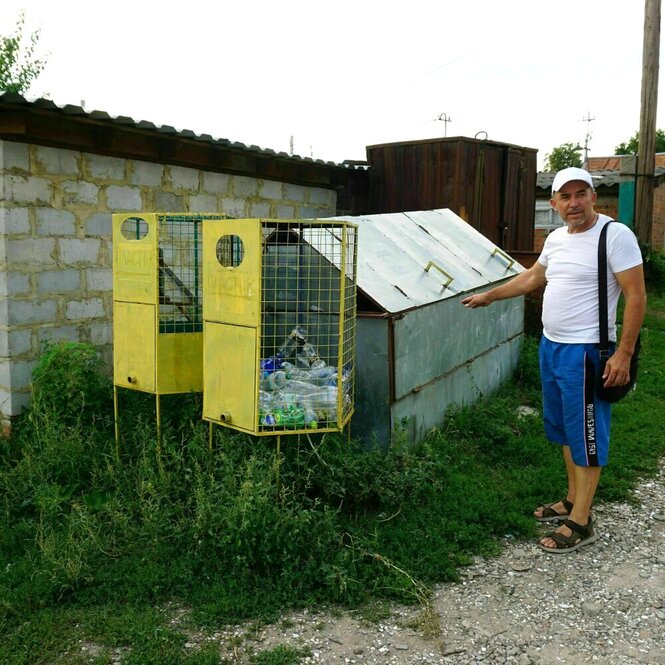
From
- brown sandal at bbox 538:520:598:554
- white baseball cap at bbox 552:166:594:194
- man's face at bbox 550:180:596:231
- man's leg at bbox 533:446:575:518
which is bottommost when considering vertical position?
brown sandal at bbox 538:520:598:554

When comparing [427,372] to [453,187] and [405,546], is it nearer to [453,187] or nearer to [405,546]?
[405,546]

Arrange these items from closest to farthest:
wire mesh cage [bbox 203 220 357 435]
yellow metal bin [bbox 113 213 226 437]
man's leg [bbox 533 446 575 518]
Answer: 1. wire mesh cage [bbox 203 220 357 435]
2. man's leg [bbox 533 446 575 518]
3. yellow metal bin [bbox 113 213 226 437]

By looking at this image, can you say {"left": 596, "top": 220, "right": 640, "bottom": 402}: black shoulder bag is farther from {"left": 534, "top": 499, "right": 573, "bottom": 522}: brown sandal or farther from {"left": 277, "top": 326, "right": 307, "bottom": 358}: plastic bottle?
{"left": 277, "top": 326, "right": 307, "bottom": 358}: plastic bottle

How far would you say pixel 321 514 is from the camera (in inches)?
143

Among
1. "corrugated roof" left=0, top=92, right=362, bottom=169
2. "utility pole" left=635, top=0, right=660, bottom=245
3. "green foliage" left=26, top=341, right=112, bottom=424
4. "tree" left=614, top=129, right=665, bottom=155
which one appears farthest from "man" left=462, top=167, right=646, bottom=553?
"tree" left=614, top=129, right=665, bottom=155

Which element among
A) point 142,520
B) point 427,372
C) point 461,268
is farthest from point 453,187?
point 142,520

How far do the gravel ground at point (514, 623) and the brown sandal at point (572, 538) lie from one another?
0.05 meters

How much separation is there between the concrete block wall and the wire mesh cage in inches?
74.4

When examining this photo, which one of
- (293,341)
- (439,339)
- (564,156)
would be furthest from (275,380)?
(564,156)

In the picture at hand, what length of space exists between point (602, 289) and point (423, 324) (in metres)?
1.53

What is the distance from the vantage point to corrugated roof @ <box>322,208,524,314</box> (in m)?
4.90

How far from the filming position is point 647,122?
11555 mm

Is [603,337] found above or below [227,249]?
below

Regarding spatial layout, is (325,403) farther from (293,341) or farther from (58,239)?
(58,239)
